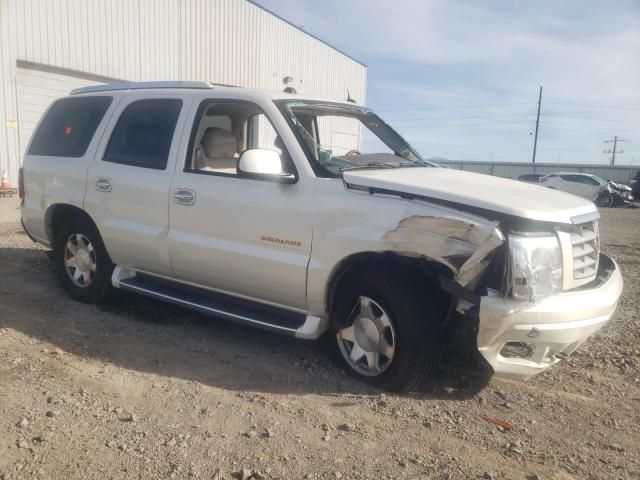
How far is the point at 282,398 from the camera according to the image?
364cm

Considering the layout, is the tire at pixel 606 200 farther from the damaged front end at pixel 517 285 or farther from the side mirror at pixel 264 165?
the side mirror at pixel 264 165

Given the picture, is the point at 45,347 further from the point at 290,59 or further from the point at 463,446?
the point at 290,59

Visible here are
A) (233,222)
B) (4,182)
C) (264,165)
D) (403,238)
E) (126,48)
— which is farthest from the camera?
(126,48)

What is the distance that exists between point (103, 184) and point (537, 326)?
3.73 m

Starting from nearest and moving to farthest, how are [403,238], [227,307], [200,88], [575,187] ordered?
[403,238], [227,307], [200,88], [575,187]

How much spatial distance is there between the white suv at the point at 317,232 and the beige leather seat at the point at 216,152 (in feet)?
0.06

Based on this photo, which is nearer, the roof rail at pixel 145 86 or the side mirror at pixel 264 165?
the side mirror at pixel 264 165

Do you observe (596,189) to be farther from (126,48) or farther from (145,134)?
(145,134)

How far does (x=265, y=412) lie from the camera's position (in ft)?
11.2

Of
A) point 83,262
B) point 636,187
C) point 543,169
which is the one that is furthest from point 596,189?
point 83,262

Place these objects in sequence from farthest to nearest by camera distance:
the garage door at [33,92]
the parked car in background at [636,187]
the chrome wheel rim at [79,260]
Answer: the parked car in background at [636,187]
the garage door at [33,92]
the chrome wheel rim at [79,260]

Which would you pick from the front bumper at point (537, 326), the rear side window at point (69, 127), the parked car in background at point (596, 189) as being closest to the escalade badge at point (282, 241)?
the front bumper at point (537, 326)

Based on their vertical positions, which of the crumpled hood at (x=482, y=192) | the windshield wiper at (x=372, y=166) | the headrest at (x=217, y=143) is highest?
the headrest at (x=217, y=143)

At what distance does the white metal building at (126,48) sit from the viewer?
13.1m
